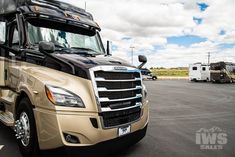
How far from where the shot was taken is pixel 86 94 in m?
3.66

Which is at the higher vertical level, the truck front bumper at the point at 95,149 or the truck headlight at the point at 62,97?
the truck headlight at the point at 62,97

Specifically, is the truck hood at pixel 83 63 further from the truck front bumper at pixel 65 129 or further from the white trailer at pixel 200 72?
the white trailer at pixel 200 72

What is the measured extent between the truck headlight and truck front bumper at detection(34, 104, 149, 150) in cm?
13

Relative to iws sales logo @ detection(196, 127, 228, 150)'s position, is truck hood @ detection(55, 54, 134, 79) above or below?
above

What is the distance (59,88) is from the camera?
3561 millimetres

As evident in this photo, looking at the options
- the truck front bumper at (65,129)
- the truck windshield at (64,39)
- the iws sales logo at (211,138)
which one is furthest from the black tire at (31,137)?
the iws sales logo at (211,138)

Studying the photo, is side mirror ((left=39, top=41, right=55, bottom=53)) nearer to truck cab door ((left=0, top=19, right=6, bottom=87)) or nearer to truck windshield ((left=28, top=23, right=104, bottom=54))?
truck windshield ((left=28, top=23, right=104, bottom=54))

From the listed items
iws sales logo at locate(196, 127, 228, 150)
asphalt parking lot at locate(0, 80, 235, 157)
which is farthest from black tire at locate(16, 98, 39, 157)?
iws sales logo at locate(196, 127, 228, 150)

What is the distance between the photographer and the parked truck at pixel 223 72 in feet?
114

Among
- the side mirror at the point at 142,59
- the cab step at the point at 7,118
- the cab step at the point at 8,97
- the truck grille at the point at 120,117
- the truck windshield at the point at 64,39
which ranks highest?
the truck windshield at the point at 64,39

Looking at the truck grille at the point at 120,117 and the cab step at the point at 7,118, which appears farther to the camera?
the cab step at the point at 7,118

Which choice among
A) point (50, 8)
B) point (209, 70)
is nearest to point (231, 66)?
point (209, 70)

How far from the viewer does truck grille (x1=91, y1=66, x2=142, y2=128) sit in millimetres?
3787

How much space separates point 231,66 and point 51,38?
35475 mm
